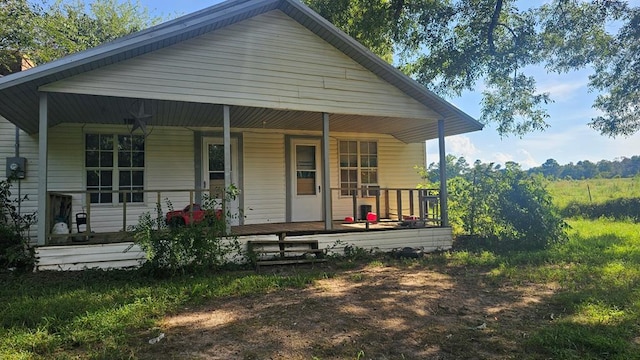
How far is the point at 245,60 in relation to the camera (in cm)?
743

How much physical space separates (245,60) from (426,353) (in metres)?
6.10

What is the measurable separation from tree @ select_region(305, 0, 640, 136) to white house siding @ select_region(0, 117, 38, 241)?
1143 cm

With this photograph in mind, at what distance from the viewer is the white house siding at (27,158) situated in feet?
27.9

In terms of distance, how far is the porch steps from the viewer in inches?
284

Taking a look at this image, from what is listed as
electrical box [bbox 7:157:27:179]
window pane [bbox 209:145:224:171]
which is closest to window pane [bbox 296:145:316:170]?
window pane [bbox 209:145:224:171]

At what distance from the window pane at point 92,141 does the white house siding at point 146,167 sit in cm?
11

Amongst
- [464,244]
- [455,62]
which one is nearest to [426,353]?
[464,244]

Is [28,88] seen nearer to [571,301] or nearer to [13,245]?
[13,245]

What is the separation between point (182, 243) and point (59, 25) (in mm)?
17119

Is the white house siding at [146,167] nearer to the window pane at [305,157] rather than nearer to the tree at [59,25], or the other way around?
the window pane at [305,157]

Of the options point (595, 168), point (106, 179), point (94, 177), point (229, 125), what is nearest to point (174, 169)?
point (106, 179)

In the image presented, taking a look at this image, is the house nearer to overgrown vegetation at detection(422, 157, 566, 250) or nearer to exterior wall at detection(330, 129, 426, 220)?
exterior wall at detection(330, 129, 426, 220)

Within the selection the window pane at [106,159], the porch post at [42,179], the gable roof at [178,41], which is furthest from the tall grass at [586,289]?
the window pane at [106,159]

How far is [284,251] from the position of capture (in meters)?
7.36
